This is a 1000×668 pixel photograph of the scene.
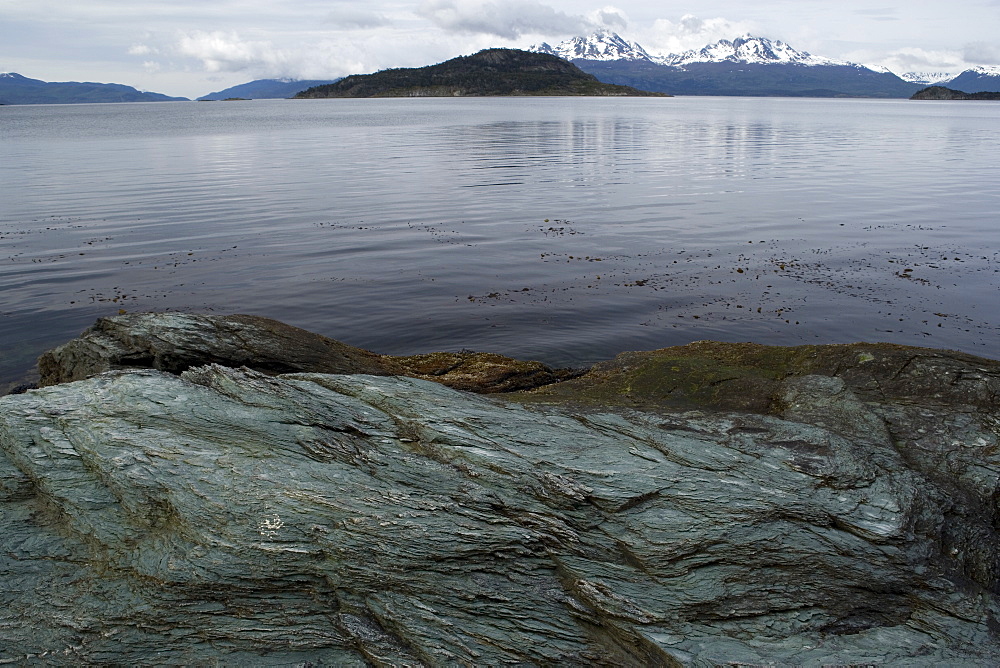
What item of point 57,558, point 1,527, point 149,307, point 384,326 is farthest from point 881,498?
point 149,307

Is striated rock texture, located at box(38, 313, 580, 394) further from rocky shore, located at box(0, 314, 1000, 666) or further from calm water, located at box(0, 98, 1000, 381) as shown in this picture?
calm water, located at box(0, 98, 1000, 381)

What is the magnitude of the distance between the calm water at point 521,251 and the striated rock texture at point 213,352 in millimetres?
4541

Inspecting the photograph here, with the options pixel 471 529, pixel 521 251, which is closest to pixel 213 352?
pixel 471 529

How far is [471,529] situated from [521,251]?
24867 millimetres

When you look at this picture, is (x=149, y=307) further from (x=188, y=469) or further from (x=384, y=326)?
(x=188, y=469)

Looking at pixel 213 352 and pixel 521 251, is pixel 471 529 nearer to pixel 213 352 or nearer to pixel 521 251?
Answer: pixel 213 352

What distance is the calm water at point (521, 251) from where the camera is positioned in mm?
22281

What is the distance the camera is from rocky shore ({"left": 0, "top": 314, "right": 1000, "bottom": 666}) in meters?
6.96

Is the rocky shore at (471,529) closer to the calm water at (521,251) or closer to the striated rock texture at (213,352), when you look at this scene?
the striated rock texture at (213,352)

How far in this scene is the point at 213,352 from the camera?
A: 13344 mm

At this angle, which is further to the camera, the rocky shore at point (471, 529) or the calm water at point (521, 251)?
the calm water at point (521, 251)

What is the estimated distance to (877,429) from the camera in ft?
35.8

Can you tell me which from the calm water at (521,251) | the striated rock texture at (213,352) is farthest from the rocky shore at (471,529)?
the calm water at (521,251)

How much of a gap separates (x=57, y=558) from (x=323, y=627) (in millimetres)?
3345
